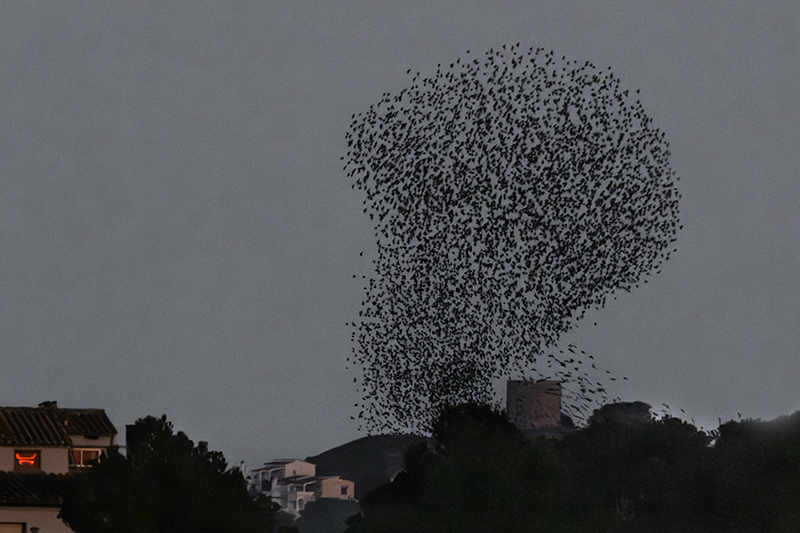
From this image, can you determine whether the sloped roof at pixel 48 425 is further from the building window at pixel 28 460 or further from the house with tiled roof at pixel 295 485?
the house with tiled roof at pixel 295 485

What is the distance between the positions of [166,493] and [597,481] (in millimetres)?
20577

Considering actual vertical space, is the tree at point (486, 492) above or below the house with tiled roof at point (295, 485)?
below

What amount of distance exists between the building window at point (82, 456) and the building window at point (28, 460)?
155cm

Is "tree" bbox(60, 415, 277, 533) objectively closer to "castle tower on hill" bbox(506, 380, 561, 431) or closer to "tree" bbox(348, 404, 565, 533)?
"tree" bbox(348, 404, 565, 533)

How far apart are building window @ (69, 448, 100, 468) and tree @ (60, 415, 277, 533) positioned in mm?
10694

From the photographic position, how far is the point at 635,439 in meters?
51.2

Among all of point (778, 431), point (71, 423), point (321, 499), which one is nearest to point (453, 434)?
point (778, 431)

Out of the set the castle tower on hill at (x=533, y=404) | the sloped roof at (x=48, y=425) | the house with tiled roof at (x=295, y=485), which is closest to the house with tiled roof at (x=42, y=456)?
the sloped roof at (x=48, y=425)

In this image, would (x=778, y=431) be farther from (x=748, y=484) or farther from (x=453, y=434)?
(x=453, y=434)

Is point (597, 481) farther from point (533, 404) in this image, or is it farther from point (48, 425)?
point (533, 404)

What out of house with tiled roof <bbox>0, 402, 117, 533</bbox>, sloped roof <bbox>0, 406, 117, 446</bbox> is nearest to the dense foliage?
house with tiled roof <bbox>0, 402, 117, 533</bbox>

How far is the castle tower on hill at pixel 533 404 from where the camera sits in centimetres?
11325

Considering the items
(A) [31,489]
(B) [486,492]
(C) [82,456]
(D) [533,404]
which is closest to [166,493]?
(B) [486,492]

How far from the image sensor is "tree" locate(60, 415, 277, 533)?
3238 cm
